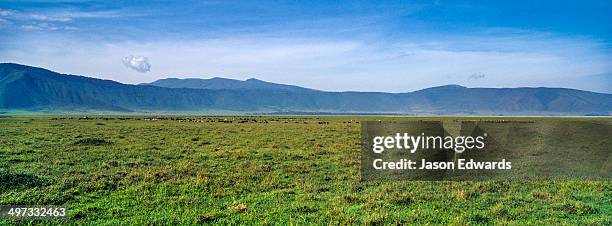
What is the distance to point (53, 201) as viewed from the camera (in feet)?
48.0

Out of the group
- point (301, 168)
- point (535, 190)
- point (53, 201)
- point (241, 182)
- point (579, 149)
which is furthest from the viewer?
point (579, 149)

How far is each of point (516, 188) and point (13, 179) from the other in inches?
763

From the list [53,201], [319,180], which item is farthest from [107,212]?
[319,180]

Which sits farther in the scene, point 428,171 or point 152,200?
point 428,171

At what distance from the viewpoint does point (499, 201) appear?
15242mm

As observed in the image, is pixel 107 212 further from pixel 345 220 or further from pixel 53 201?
pixel 345 220

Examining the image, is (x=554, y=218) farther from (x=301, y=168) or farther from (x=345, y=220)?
(x=301, y=168)

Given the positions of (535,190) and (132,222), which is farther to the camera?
(535,190)

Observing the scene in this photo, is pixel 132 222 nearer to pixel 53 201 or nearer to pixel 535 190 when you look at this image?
pixel 53 201

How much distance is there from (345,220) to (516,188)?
29.2 feet

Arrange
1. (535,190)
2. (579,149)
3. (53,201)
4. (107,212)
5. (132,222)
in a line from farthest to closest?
(579,149), (535,190), (53,201), (107,212), (132,222)

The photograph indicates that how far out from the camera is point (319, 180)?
63.6 ft

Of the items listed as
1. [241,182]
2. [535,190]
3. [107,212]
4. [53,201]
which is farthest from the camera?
A: [241,182]

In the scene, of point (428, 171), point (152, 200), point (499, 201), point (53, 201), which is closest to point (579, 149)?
point (428, 171)
